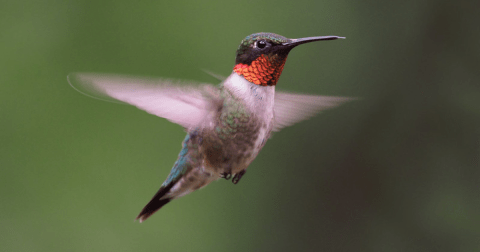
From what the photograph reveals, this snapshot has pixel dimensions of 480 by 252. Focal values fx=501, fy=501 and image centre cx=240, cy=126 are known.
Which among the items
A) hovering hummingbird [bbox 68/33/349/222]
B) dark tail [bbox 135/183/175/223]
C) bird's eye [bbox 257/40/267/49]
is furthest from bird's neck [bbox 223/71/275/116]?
dark tail [bbox 135/183/175/223]

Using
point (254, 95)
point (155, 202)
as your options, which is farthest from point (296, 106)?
point (155, 202)

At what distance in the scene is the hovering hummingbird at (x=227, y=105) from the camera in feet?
3.49

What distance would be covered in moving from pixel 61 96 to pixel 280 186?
4.75ft

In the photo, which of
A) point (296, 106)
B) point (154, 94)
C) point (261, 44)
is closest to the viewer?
point (154, 94)

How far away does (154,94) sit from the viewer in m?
1.09

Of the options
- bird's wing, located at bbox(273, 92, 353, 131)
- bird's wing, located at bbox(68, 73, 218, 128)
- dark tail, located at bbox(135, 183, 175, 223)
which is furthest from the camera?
dark tail, located at bbox(135, 183, 175, 223)

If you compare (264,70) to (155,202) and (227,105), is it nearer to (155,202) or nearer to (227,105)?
(227,105)

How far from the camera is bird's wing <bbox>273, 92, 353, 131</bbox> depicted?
1.43m

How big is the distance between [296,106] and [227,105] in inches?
11.2

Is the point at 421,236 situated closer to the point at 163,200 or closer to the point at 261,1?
the point at 261,1

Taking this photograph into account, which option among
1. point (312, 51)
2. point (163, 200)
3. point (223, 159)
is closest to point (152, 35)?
point (312, 51)

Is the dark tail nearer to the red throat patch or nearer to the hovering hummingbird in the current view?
the hovering hummingbird

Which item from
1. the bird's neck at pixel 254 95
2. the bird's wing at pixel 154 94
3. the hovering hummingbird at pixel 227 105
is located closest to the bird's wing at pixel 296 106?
the hovering hummingbird at pixel 227 105

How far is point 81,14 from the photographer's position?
2900 millimetres
